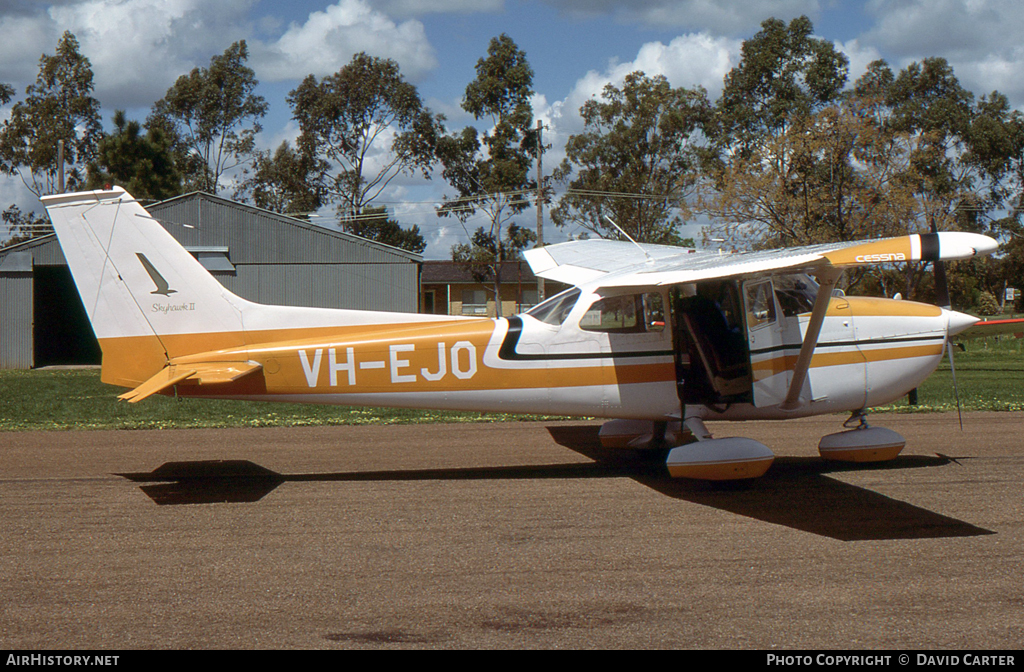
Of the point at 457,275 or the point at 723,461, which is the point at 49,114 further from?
the point at 723,461

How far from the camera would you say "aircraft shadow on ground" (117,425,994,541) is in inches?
261

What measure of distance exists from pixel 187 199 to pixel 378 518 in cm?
2665

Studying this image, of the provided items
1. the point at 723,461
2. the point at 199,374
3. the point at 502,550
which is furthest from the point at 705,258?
the point at 199,374

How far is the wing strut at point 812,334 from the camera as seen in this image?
7.39m

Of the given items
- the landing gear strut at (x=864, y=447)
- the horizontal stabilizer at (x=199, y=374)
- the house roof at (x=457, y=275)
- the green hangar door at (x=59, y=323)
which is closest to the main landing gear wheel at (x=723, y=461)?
the landing gear strut at (x=864, y=447)

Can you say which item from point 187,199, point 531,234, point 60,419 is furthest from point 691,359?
point 531,234

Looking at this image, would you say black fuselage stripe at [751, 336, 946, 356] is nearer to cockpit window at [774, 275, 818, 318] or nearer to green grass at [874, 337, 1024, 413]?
cockpit window at [774, 275, 818, 318]

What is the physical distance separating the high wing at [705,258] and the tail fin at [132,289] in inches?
153

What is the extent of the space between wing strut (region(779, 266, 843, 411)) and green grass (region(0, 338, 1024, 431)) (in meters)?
5.53

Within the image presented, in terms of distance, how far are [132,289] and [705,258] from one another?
19.5 feet

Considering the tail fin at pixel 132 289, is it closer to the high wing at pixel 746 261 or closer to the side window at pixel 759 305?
the high wing at pixel 746 261

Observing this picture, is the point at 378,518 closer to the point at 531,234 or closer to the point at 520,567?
the point at 520,567

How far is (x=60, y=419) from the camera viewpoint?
532 inches

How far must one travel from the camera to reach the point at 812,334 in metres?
7.90
